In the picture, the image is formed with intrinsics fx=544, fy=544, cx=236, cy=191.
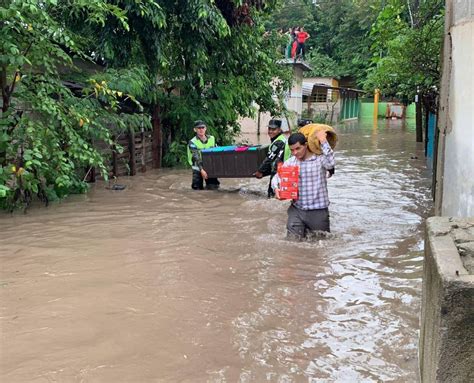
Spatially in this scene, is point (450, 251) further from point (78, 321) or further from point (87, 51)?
point (87, 51)

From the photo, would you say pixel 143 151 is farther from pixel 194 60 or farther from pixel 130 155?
pixel 194 60

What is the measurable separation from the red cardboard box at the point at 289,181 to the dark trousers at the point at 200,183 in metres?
4.26

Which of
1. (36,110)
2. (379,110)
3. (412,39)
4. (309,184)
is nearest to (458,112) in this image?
(309,184)

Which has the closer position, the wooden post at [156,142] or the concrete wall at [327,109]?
the wooden post at [156,142]

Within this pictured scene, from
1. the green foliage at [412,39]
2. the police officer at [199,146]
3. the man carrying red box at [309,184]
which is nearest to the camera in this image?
the man carrying red box at [309,184]

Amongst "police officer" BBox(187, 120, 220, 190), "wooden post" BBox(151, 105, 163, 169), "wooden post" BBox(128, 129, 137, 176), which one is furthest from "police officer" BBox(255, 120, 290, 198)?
"wooden post" BBox(151, 105, 163, 169)

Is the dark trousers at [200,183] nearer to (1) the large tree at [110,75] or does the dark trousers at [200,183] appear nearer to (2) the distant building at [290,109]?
(1) the large tree at [110,75]

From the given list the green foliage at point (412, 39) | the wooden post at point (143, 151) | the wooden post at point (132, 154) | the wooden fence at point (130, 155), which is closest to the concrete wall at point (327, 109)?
the green foliage at point (412, 39)

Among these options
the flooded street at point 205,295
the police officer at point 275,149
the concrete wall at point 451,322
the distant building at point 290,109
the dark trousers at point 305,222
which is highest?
the distant building at point 290,109

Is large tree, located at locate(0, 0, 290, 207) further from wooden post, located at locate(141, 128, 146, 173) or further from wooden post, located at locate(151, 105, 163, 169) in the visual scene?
wooden post, located at locate(141, 128, 146, 173)

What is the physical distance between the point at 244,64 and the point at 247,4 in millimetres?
1887

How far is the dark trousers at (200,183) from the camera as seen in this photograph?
1054 centimetres

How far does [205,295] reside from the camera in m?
4.95

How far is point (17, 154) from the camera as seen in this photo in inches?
313
